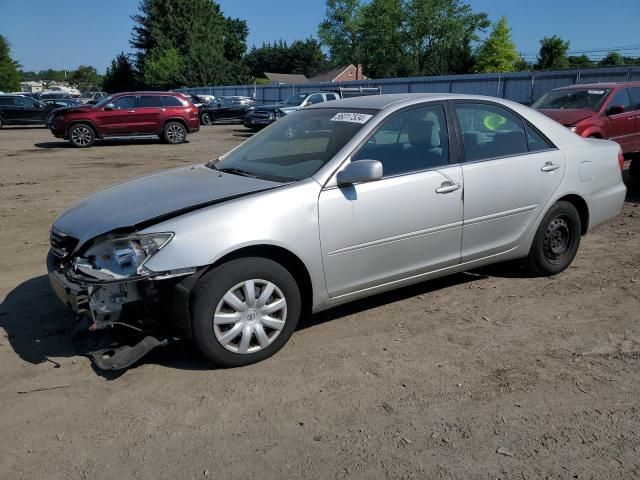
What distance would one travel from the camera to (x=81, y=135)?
691 inches

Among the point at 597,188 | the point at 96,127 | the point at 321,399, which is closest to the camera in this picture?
the point at 321,399

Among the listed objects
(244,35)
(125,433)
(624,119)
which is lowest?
(125,433)

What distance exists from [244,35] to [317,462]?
92240 mm

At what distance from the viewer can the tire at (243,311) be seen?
3326 millimetres

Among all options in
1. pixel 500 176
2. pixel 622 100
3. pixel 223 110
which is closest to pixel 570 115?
pixel 622 100

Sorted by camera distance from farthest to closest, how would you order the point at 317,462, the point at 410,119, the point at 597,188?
1. the point at 597,188
2. the point at 410,119
3. the point at 317,462

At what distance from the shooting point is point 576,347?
149 inches

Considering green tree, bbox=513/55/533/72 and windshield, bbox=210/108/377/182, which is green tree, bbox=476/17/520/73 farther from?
windshield, bbox=210/108/377/182

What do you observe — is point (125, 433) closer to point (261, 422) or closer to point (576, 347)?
point (261, 422)

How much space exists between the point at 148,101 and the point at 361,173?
16.5 meters

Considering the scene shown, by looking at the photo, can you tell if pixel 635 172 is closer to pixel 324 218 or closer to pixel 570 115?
→ pixel 570 115

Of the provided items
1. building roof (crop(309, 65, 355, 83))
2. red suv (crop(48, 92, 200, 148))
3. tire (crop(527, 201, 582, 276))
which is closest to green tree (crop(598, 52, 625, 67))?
building roof (crop(309, 65, 355, 83))

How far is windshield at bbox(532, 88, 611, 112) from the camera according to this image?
10.5 metres

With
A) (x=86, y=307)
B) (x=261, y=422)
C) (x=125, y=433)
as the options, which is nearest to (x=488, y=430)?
(x=261, y=422)
